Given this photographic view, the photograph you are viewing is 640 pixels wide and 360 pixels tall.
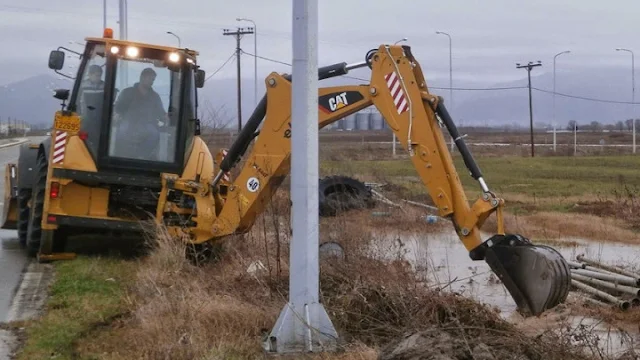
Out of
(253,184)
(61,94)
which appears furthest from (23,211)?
(253,184)

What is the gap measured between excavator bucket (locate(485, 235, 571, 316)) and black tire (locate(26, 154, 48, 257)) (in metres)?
7.01

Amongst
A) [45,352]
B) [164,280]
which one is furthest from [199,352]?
[164,280]

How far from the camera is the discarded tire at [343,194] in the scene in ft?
58.2

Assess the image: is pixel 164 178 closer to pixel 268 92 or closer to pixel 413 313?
pixel 268 92

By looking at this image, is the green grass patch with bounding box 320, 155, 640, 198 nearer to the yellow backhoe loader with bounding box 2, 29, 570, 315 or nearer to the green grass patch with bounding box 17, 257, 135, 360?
the yellow backhoe loader with bounding box 2, 29, 570, 315

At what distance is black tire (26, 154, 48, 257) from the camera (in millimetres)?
13328

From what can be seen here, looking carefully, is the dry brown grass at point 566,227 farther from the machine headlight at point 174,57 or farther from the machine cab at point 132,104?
the machine headlight at point 174,57

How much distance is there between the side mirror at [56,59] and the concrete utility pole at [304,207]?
6394 mm

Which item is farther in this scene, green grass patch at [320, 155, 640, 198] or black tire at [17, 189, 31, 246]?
green grass patch at [320, 155, 640, 198]

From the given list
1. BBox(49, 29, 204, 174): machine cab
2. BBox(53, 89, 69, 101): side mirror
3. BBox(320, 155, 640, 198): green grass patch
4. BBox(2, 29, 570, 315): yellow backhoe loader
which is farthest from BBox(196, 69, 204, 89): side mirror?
BBox(320, 155, 640, 198): green grass patch

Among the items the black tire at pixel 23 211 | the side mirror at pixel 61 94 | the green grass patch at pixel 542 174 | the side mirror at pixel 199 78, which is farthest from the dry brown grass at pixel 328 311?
the green grass patch at pixel 542 174

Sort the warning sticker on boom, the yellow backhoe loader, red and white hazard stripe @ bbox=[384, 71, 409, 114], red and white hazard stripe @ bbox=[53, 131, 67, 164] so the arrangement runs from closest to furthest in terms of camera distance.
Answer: red and white hazard stripe @ bbox=[384, 71, 409, 114]
the yellow backhoe loader
the warning sticker on boom
red and white hazard stripe @ bbox=[53, 131, 67, 164]

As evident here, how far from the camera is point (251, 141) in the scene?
10969 millimetres

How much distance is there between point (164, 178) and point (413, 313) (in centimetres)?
544
